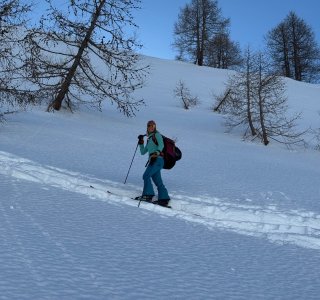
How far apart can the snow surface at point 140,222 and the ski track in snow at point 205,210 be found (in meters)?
0.02

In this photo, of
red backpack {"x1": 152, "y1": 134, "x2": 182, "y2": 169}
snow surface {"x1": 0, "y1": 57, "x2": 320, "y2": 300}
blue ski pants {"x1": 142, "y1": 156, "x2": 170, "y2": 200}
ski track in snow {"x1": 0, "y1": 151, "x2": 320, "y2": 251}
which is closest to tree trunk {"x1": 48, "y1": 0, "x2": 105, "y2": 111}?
snow surface {"x1": 0, "y1": 57, "x2": 320, "y2": 300}

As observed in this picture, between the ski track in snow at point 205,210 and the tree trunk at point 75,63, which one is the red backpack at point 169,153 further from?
the tree trunk at point 75,63

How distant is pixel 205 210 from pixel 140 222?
2.07 meters

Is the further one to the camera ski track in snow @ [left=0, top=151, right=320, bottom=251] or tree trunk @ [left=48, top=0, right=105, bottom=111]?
tree trunk @ [left=48, top=0, right=105, bottom=111]

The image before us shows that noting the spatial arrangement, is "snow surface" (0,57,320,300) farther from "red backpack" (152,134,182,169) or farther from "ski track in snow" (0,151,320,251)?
"red backpack" (152,134,182,169)

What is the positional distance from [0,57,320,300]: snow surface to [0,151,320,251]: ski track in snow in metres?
0.02

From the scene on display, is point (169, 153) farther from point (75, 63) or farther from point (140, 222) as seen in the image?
point (75, 63)

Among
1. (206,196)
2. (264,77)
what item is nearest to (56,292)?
(206,196)

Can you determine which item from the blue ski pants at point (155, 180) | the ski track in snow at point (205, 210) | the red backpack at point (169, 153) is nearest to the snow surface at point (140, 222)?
the ski track in snow at point (205, 210)

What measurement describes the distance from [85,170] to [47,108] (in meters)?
8.60

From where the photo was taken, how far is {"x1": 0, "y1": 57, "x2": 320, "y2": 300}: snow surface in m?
4.18

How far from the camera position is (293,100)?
32688mm

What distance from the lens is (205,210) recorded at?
27.4 ft

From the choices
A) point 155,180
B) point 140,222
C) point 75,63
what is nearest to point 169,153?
point 155,180
